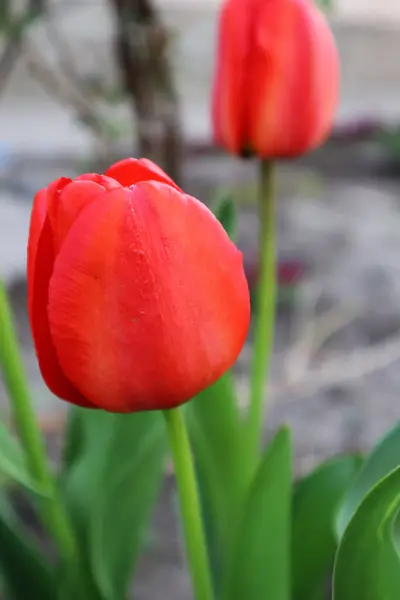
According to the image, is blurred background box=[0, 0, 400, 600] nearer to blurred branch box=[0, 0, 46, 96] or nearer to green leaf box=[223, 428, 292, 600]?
blurred branch box=[0, 0, 46, 96]

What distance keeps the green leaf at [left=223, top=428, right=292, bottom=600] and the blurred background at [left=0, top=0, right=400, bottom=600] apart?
0.29 metres

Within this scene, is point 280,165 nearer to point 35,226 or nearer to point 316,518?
point 316,518

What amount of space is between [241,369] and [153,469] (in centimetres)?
53

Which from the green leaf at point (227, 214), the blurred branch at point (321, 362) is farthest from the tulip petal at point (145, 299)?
the blurred branch at point (321, 362)

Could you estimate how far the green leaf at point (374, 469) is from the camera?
22 centimetres

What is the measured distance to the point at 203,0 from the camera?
151 cm

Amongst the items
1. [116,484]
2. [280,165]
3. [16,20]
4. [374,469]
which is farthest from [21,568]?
[280,165]

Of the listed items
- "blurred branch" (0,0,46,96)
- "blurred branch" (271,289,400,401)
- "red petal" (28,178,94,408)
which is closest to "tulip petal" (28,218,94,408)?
"red petal" (28,178,94,408)

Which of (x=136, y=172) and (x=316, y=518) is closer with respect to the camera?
(x=136, y=172)

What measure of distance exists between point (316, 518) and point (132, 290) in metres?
0.18

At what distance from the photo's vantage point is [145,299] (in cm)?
17

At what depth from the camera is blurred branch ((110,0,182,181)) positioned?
2.37 ft

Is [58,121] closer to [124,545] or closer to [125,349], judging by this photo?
[124,545]

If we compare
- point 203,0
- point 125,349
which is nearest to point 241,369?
point 125,349
